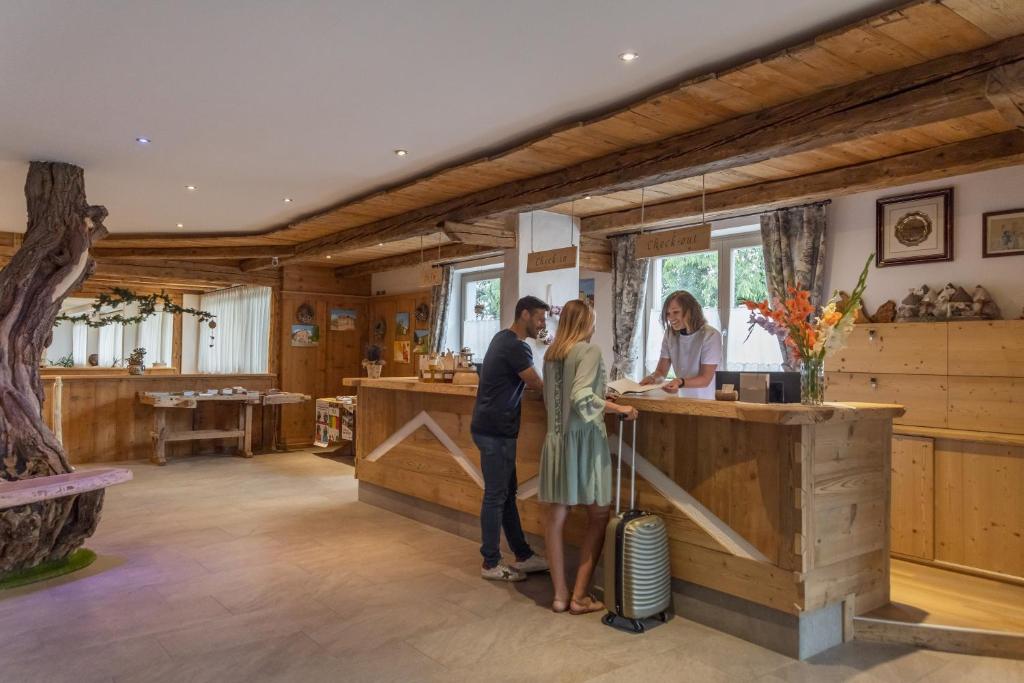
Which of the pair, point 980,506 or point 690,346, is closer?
point 980,506

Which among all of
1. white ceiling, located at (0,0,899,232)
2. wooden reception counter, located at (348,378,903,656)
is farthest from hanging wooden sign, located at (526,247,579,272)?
wooden reception counter, located at (348,378,903,656)

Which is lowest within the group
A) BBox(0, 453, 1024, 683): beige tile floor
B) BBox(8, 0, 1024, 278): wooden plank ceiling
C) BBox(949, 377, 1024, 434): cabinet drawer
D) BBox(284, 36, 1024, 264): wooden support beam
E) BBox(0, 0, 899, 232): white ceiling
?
BBox(0, 453, 1024, 683): beige tile floor

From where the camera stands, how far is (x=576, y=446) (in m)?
3.65

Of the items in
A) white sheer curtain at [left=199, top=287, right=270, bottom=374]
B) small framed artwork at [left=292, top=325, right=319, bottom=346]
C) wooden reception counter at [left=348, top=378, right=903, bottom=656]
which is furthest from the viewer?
white sheer curtain at [left=199, top=287, right=270, bottom=374]

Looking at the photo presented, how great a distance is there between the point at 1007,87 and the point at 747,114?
1267 mm

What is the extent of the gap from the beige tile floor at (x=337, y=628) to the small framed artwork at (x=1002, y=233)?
2.66 metres

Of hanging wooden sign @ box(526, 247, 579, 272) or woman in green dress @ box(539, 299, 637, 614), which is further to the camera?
hanging wooden sign @ box(526, 247, 579, 272)

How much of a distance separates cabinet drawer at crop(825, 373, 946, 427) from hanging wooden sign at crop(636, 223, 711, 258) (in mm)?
1433

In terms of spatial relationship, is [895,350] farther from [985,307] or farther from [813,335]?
[813,335]

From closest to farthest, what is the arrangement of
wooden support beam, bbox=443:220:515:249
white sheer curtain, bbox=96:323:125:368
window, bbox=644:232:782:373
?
wooden support beam, bbox=443:220:515:249 < window, bbox=644:232:782:373 < white sheer curtain, bbox=96:323:125:368

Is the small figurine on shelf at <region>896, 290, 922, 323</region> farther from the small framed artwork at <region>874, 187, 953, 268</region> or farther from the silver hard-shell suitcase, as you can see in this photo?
the silver hard-shell suitcase

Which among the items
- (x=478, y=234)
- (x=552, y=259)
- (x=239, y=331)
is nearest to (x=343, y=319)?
(x=239, y=331)

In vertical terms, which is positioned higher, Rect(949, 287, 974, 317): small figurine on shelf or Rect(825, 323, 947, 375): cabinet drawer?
Rect(949, 287, 974, 317): small figurine on shelf

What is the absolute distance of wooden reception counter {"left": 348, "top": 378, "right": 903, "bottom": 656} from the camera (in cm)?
320
